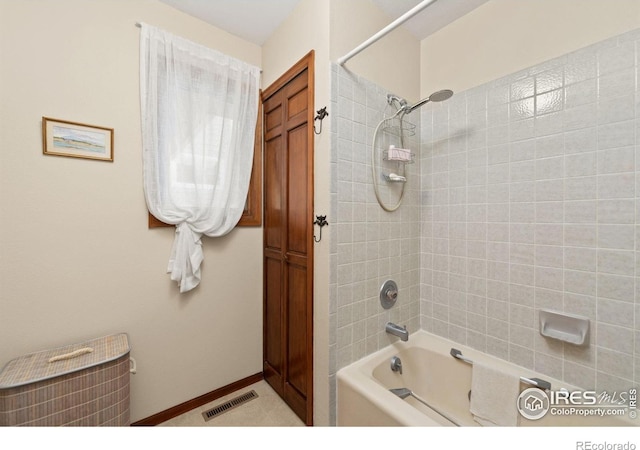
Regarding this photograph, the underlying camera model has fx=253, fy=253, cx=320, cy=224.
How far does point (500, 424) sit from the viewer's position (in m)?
1.29

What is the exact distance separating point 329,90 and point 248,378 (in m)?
2.03

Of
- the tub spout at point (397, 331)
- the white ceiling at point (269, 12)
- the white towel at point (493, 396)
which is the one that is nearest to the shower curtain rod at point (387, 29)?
the white ceiling at point (269, 12)

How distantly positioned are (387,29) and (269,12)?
3.00 feet

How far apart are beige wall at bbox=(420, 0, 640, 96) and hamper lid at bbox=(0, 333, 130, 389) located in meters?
2.45

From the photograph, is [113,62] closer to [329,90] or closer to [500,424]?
[329,90]

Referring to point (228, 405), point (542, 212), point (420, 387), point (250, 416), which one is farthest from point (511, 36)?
point (228, 405)

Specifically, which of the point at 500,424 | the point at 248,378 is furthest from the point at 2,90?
the point at 500,424

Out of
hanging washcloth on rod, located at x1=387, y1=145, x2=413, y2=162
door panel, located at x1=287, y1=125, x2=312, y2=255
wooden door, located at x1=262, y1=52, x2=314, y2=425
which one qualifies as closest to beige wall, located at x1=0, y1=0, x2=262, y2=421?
wooden door, located at x1=262, y1=52, x2=314, y2=425

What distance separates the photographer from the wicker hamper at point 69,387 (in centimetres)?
103

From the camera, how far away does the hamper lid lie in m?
1.07

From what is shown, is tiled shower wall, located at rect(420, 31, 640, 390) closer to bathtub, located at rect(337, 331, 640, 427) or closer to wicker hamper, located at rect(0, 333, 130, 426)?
bathtub, located at rect(337, 331, 640, 427)

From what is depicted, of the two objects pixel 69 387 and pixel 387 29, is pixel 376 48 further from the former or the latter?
pixel 69 387

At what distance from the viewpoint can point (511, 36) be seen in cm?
140

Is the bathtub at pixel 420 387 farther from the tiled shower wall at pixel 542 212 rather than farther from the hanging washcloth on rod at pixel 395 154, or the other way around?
the hanging washcloth on rod at pixel 395 154
